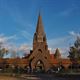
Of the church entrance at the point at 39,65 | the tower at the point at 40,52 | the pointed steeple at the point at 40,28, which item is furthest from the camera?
the pointed steeple at the point at 40,28

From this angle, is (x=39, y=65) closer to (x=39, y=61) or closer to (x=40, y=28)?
(x=39, y=61)

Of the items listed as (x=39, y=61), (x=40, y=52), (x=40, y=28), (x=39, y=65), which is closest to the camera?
(x=39, y=61)

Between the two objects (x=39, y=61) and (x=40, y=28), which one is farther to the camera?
(x=40, y=28)

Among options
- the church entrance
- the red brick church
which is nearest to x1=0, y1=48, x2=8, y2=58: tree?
the red brick church

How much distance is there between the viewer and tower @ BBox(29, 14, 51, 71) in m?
109

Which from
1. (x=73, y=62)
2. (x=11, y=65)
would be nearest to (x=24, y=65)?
(x=11, y=65)

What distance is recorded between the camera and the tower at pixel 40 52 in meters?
109

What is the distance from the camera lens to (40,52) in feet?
368

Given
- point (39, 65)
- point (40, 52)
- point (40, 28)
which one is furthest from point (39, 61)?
point (40, 28)

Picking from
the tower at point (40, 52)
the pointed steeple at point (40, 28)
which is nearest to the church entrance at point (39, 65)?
the tower at point (40, 52)

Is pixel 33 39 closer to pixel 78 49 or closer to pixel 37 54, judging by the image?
pixel 37 54

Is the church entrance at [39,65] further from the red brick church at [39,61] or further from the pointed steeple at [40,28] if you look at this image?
the pointed steeple at [40,28]

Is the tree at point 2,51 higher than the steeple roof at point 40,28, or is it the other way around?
the steeple roof at point 40,28

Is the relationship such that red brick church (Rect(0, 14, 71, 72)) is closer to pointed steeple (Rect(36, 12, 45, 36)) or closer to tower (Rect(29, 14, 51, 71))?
tower (Rect(29, 14, 51, 71))
